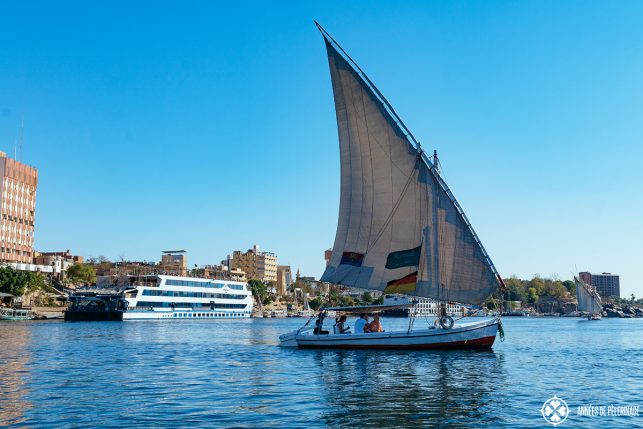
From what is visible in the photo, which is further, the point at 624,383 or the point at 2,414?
the point at 624,383

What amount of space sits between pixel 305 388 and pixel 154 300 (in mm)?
97888

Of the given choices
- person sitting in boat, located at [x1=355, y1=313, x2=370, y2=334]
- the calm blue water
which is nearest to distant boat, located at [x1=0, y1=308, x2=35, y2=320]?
the calm blue water

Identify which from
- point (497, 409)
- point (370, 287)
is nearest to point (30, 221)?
point (370, 287)

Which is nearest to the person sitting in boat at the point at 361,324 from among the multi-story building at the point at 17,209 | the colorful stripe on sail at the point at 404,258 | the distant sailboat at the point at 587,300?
the colorful stripe on sail at the point at 404,258

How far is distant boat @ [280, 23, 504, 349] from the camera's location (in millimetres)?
43062

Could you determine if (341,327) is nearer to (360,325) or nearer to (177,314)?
(360,325)

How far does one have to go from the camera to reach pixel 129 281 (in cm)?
12594

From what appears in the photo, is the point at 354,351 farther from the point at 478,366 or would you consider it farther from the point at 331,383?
the point at 331,383

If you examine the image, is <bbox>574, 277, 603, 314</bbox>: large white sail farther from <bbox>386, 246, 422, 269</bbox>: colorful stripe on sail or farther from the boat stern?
<bbox>386, 246, 422, 269</bbox>: colorful stripe on sail

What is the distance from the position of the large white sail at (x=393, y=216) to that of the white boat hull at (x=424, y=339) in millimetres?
2258

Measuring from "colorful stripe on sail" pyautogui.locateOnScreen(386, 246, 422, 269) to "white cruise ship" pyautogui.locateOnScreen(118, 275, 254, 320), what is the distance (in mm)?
79478

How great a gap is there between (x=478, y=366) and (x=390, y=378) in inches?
314

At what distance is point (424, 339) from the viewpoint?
42.5 m

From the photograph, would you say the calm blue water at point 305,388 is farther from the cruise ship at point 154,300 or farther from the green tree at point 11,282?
the green tree at point 11,282
